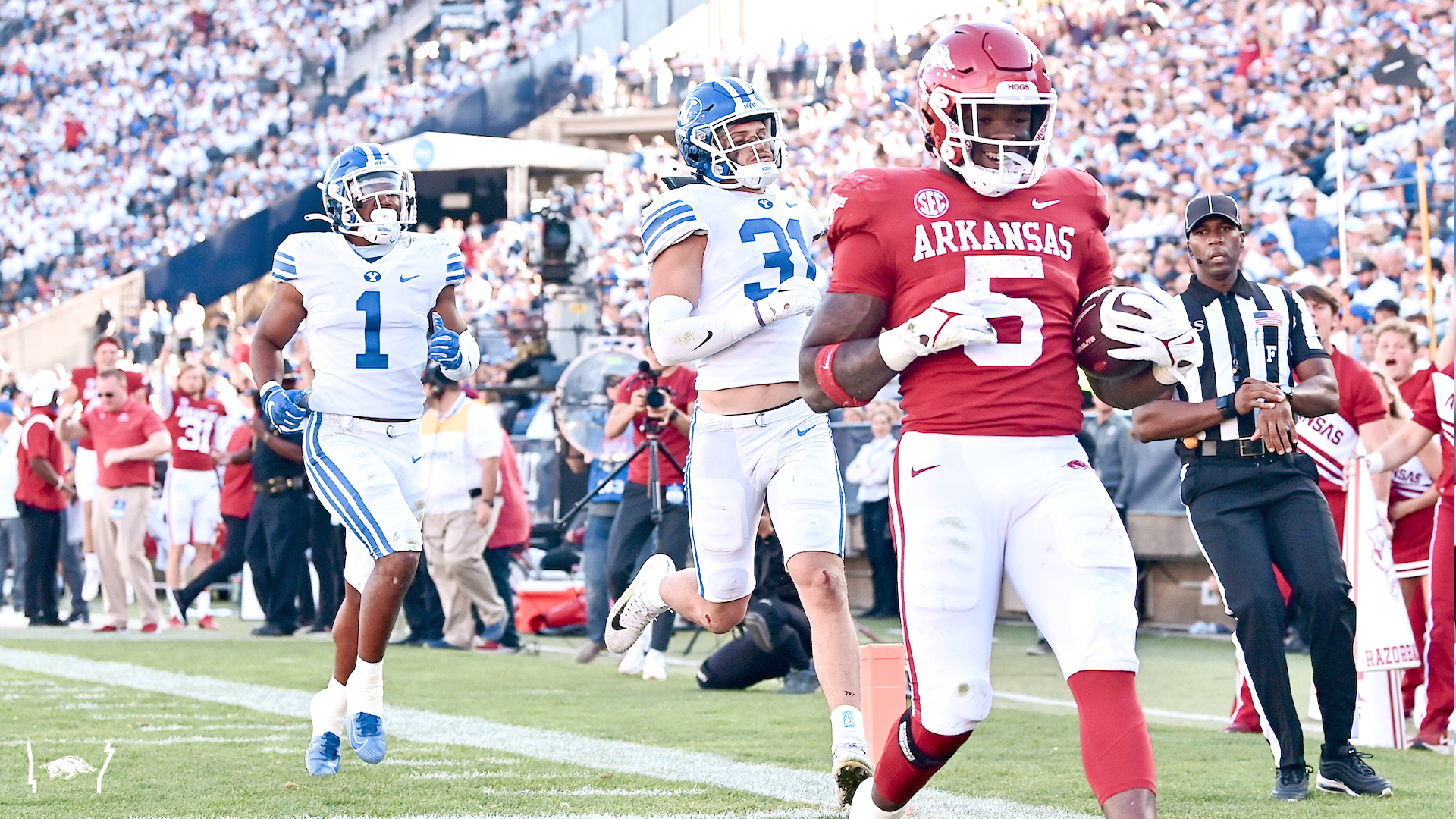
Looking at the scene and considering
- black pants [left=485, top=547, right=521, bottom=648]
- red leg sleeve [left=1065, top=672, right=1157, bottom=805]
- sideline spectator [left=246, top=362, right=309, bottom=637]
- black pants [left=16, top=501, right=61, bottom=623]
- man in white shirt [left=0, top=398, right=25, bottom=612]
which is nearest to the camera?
red leg sleeve [left=1065, top=672, right=1157, bottom=805]

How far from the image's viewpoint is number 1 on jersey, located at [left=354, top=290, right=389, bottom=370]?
6020 mm

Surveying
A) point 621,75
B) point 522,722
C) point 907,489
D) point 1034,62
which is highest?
point 621,75

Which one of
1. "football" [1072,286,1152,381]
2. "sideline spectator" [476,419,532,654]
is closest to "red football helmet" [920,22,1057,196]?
"football" [1072,286,1152,381]

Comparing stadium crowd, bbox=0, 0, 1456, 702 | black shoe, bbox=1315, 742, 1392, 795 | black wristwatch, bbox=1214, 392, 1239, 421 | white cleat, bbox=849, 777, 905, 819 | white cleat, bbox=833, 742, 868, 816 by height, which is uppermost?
stadium crowd, bbox=0, 0, 1456, 702

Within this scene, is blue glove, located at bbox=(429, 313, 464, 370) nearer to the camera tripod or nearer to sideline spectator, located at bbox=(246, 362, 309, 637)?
the camera tripod

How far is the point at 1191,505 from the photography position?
19.4ft

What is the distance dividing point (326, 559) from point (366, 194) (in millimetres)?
6978

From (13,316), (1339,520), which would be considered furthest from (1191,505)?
(13,316)

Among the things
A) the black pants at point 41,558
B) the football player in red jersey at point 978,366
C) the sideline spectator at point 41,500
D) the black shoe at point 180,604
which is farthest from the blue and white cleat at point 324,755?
the black pants at point 41,558

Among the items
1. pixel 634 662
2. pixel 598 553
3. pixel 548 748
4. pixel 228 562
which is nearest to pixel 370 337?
pixel 548 748

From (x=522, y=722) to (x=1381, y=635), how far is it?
3.34 m

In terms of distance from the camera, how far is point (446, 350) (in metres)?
6.05

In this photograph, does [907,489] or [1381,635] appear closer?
[907,489]

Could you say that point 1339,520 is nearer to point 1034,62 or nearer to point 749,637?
point 749,637
